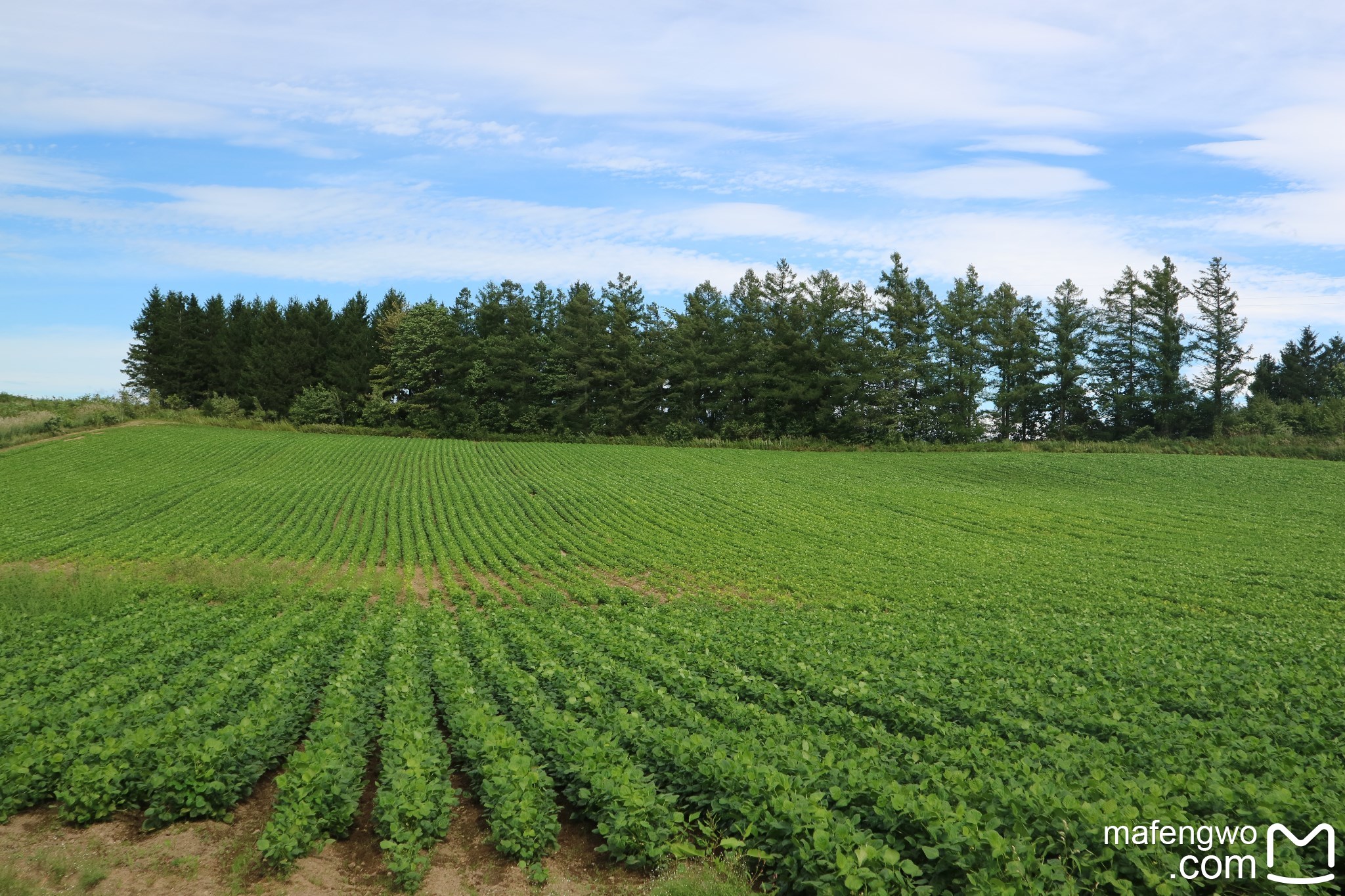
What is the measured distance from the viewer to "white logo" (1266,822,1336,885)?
5363mm

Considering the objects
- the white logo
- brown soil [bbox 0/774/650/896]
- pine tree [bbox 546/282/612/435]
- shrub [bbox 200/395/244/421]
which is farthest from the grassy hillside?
pine tree [bbox 546/282/612/435]

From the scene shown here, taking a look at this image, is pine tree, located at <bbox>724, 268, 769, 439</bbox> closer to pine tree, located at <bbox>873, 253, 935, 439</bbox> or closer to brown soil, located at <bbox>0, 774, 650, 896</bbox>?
pine tree, located at <bbox>873, 253, 935, 439</bbox>

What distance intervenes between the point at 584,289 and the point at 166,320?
146 feet

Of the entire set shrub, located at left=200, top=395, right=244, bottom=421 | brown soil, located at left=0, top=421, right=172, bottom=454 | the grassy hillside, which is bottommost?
the grassy hillside

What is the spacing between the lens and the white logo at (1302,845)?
211 inches

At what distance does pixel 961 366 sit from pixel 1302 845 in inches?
2797

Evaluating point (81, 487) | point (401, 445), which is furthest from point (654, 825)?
point (401, 445)

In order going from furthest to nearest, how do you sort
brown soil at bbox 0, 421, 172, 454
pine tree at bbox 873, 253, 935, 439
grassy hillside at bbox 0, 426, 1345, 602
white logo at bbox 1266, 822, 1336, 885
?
pine tree at bbox 873, 253, 935, 439
brown soil at bbox 0, 421, 172, 454
grassy hillside at bbox 0, 426, 1345, 602
white logo at bbox 1266, 822, 1336, 885

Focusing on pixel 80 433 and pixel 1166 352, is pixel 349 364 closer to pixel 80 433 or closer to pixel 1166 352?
pixel 80 433

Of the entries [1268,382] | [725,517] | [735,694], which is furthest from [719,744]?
[1268,382]

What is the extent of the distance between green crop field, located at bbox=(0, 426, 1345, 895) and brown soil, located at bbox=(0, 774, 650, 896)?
19 centimetres

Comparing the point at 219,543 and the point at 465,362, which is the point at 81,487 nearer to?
the point at 219,543

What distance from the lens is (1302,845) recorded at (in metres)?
5.81

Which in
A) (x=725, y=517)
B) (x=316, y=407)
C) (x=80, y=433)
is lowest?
(x=725, y=517)
